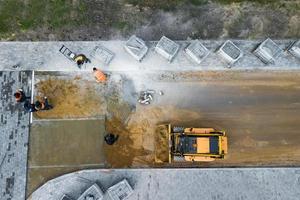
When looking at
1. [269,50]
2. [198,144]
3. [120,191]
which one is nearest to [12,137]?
[120,191]

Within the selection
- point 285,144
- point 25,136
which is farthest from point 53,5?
point 285,144

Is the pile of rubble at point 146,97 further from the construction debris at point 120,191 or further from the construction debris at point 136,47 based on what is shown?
the construction debris at point 120,191

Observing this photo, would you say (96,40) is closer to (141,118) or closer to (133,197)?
(141,118)

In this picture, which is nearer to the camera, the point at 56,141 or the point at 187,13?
the point at 56,141

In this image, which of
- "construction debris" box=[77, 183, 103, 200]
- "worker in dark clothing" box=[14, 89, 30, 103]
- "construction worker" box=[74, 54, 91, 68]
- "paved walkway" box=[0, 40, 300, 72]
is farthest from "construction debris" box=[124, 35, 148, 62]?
"construction debris" box=[77, 183, 103, 200]

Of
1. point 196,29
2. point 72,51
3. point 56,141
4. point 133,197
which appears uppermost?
point 196,29

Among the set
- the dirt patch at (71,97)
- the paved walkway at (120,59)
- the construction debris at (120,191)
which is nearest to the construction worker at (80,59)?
the paved walkway at (120,59)

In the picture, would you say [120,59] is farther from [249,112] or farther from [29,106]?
[249,112]
